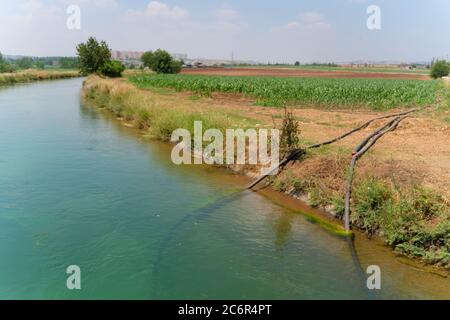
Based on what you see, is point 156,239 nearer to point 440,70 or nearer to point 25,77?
point 25,77

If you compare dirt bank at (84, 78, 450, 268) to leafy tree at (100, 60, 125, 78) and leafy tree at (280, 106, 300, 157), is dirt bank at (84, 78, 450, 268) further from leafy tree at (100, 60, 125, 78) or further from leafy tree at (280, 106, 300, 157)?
leafy tree at (100, 60, 125, 78)

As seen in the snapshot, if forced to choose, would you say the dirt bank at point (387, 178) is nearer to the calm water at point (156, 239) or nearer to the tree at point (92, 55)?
the calm water at point (156, 239)

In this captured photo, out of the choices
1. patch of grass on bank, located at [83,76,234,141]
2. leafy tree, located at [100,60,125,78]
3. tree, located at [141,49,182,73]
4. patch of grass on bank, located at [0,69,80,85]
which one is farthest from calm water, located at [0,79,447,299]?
tree, located at [141,49,182,73]

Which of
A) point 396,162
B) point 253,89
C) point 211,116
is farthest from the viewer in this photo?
point 253,89
